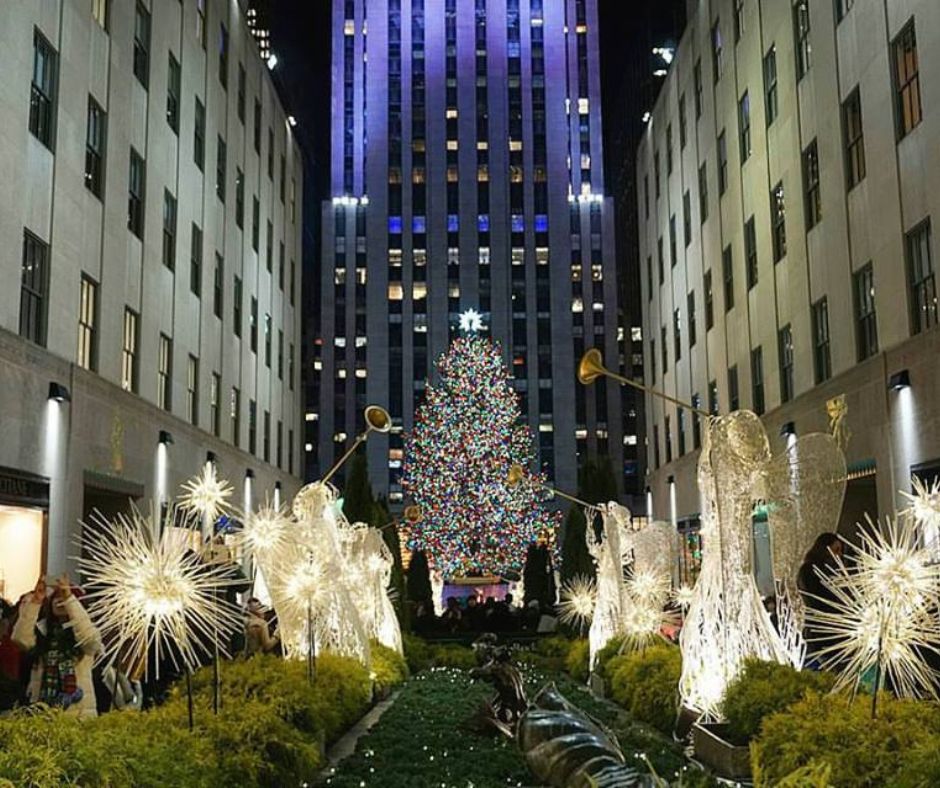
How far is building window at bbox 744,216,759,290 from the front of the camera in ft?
96.5

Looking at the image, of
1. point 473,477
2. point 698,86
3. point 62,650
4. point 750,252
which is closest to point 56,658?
point 62,650

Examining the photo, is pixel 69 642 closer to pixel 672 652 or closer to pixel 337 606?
pixel 337 606

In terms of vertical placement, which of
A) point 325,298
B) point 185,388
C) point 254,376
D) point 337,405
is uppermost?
point 325,298

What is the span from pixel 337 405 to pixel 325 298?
327 inches

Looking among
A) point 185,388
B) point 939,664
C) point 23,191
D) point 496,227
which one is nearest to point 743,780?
point 939,664

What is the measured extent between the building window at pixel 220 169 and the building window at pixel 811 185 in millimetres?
17312

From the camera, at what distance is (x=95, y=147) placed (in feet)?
73.9

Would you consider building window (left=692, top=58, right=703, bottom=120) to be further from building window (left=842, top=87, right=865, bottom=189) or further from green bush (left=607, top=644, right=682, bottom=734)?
green bush (left=607, top=644, right=682, bottom=734)

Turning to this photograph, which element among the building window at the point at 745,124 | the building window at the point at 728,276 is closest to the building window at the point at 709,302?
the building window at the point at 728,276

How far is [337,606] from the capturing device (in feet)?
51.9

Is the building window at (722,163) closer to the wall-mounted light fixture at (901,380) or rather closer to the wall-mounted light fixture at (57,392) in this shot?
the wall-mounted light fixture at (901,380)

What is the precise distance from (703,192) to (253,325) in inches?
633

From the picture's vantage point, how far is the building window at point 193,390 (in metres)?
30.0

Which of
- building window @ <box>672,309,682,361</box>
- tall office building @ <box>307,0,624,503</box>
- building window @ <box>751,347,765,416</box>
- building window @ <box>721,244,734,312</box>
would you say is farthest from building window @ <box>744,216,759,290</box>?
tall office building @ <box>307,0,624,503</box>
